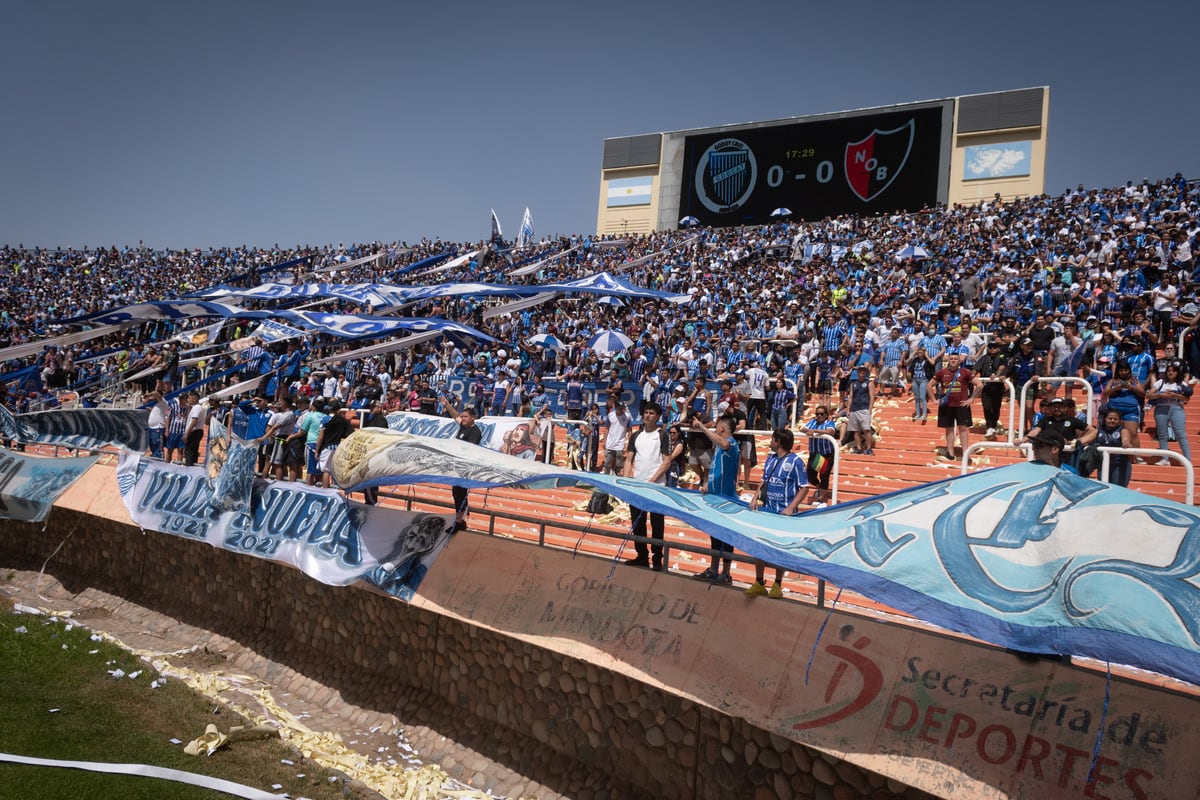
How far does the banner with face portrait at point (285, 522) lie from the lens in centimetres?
946

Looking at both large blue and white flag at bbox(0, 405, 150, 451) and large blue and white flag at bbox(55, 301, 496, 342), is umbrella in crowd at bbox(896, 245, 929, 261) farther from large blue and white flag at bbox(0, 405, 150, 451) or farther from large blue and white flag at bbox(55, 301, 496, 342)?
large blue and white flag at bbox(0, 405, 150, 451)

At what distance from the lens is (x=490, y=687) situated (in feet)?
28.0

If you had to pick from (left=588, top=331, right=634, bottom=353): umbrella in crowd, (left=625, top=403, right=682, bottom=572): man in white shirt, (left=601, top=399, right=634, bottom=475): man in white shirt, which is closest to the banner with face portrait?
(left=625, top=403, right=682, bottom=572): man in white shirt

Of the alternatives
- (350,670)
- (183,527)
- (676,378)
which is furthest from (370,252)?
(350,670)

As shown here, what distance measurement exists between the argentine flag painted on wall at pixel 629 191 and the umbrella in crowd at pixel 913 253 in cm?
2294

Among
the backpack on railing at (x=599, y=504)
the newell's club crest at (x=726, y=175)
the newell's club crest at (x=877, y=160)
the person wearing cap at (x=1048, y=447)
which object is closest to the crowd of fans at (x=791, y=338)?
the person wearing cap at (x=1048, y=447)

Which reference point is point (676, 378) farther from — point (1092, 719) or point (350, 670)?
point (1092, 719)

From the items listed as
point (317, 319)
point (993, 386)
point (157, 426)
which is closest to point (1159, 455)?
point (993, 386)

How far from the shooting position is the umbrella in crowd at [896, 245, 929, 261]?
25.4 meters

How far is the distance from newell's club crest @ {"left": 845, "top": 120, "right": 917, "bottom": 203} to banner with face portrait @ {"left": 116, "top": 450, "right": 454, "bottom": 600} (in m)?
32.9

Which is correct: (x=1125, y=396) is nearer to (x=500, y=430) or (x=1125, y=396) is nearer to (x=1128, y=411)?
(x=1128, y=411)

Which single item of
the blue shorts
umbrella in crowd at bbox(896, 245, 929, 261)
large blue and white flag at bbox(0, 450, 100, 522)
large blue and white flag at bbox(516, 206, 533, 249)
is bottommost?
large blue and white flag at bbox(0, 450, 100, 522)

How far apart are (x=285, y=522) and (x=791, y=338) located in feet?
37.0

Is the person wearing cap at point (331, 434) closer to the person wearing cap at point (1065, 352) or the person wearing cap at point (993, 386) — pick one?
the person wearing cap at point (993, 386)
